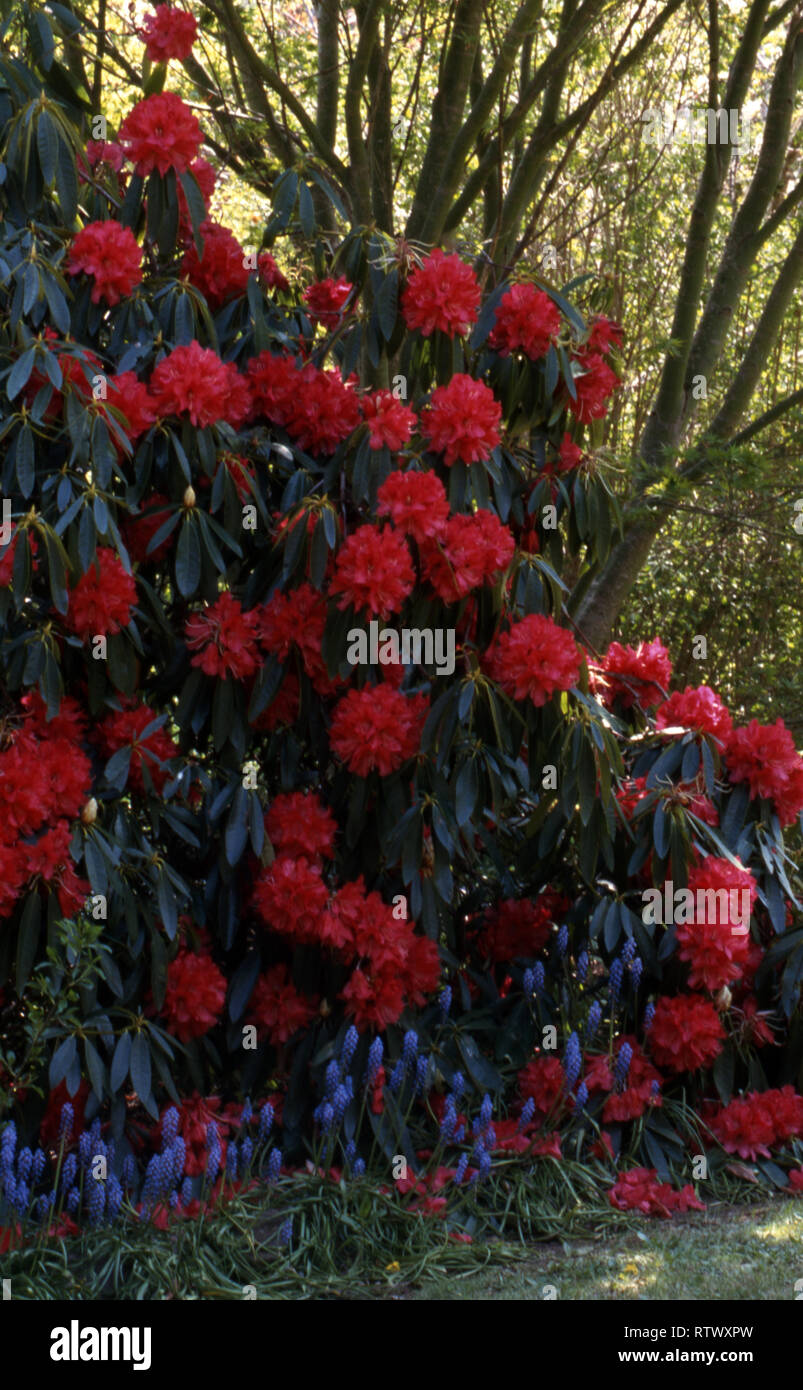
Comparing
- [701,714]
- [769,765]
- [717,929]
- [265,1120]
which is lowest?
[265,1120]

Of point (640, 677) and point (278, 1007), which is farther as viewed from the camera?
point (640, 677)

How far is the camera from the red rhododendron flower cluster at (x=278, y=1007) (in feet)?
10.0

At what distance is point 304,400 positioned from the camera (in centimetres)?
323

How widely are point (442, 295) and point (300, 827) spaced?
1.23 meters

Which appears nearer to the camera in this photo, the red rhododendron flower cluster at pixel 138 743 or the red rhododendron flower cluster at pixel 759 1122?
the red rhododendron flower cluster at pixel 138 743

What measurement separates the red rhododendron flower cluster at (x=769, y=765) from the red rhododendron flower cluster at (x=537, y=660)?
647 mm

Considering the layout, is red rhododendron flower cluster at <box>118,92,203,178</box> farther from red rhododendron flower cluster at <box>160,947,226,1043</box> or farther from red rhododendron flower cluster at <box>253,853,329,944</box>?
red rhododendron flower cluster at <box>160,947,226,1043</box>

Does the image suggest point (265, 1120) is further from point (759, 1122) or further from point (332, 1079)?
point (759, 1122)

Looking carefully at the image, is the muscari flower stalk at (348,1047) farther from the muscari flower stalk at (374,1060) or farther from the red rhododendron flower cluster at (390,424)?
the red rhododendron flower cluster at (390,424)

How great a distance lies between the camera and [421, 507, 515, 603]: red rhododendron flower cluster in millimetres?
2871

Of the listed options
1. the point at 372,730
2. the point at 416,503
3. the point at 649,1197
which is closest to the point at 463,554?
the point at 416,503

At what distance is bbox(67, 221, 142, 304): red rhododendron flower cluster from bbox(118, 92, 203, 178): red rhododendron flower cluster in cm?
21

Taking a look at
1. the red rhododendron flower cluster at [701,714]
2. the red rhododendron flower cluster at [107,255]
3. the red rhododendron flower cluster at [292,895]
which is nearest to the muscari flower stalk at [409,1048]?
the red rhododendron flower cluster at [292,895]

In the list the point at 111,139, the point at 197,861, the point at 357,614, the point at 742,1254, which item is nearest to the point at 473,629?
the point at 357,614
